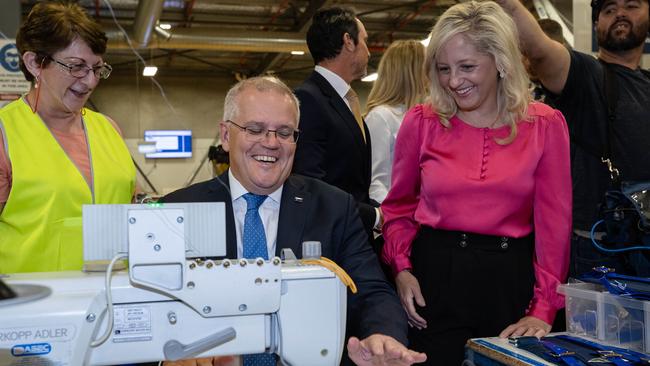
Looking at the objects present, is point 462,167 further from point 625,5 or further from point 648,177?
point 625,5

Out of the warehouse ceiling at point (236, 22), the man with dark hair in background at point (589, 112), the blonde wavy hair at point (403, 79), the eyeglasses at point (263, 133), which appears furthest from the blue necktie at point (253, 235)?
the warehouse ceiling at point (236, 22)

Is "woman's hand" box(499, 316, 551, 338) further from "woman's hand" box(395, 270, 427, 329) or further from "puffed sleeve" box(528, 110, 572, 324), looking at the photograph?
"woman's hand" box(395, 270, 427, 329)

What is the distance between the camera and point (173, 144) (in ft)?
43.0

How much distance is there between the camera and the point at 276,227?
1.94 metres

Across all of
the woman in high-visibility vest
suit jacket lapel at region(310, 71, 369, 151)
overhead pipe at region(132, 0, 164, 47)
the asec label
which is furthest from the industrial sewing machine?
overhead pipe at region(132, 0, 164, 47)

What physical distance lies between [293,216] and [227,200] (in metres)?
0.21

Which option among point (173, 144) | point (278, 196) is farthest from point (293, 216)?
point (173, 144)

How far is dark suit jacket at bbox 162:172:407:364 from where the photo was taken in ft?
6.02

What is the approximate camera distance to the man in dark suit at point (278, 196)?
1.89m

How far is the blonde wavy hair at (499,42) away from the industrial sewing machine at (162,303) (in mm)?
912

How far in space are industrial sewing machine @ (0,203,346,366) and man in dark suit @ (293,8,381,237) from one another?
3.74 feet

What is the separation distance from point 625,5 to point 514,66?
28.3 inches

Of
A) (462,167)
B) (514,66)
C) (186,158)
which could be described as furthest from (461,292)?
(186,158)

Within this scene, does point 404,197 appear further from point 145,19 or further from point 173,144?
point 173,144
